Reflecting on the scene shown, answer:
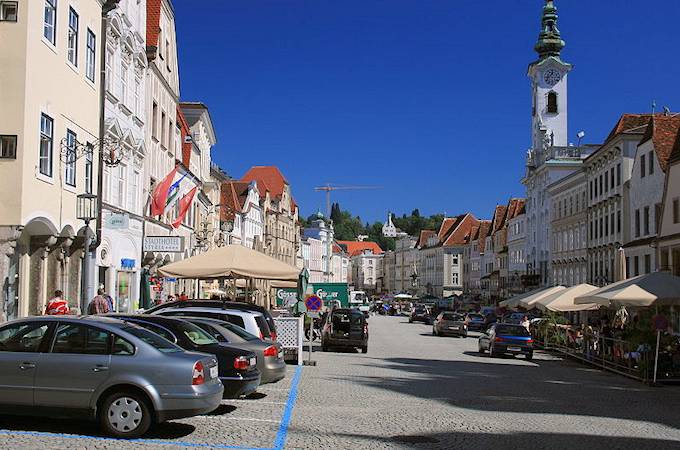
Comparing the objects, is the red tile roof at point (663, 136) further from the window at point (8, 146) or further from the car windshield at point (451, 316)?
the window at point (8, 146)

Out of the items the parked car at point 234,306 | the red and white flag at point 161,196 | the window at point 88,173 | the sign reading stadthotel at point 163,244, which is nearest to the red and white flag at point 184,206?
the red and white flag at point 161,196

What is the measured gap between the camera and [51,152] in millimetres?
22188

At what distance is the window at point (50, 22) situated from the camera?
21.7m

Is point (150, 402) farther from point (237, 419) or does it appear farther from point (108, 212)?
point (108, 212)

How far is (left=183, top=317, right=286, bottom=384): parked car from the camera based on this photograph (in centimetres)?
1471

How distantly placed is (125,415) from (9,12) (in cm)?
1291

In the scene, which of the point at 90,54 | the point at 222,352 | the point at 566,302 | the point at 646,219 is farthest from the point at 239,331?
Result: the point at 646,219

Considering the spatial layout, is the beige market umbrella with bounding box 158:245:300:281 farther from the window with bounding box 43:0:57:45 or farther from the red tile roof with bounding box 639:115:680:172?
the red tile roof with bounding box 639:115:680:172

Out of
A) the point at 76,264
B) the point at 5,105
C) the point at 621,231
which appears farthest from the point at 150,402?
the point at 621,231

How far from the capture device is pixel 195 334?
14.0 metres

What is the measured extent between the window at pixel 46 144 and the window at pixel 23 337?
36.0 feet

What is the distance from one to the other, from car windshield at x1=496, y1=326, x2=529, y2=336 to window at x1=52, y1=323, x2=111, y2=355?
23417mm

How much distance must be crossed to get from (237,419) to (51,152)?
11.8 meters

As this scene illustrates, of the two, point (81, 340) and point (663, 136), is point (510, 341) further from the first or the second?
point (81, 340)
